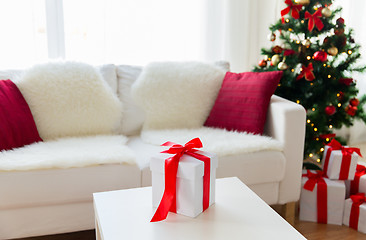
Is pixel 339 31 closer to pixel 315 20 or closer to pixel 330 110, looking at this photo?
pixel 315 20

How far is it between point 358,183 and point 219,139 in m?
0.83

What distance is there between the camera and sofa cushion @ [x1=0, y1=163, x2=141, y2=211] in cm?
155

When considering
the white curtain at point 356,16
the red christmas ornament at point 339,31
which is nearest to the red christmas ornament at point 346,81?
the red christmas ornament at point 339,31

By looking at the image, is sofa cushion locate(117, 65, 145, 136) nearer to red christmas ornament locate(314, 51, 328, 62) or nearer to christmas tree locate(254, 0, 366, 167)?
christmas tree locate(254, 0, 366, 167)

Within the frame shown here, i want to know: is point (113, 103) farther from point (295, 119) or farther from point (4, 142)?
point (295, 119)

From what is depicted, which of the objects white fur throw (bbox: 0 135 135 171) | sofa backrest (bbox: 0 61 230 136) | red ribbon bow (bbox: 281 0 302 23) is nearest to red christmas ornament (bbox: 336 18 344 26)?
red ribbon bow (bbox: 281 0 302 23)

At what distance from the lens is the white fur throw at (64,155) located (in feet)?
5.21

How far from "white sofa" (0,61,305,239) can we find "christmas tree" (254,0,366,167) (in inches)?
15.4

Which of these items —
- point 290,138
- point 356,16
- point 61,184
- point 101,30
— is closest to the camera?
point 61,184

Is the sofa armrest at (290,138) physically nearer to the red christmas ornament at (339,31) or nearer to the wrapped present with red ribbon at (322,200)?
the wrapped present with red ribbon at (322,200)

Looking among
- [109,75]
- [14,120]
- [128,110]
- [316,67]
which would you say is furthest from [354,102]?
[14,120]

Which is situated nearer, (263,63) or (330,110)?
(330,110)

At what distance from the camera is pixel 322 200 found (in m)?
1.99

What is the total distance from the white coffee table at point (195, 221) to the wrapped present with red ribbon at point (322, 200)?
2.67 feet
